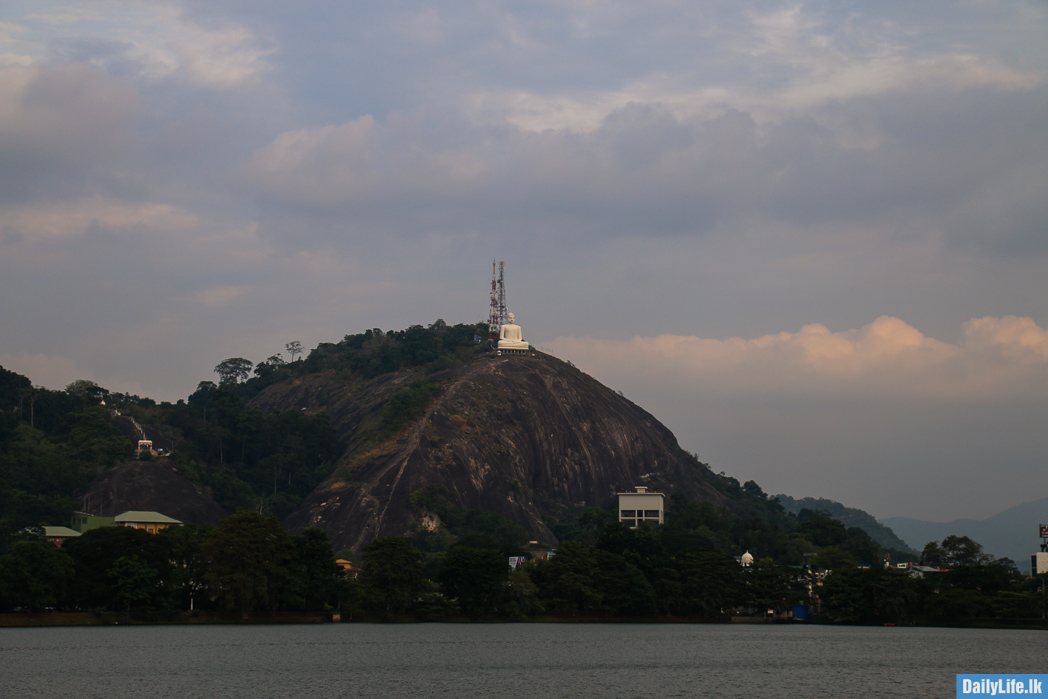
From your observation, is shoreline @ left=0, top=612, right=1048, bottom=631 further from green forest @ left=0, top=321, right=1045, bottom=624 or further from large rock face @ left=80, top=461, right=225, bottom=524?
large rock face @ left=80, top=461, right=225, bottom=524

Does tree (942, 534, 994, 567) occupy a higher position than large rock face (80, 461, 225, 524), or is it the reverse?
large rock face (80, 461, 225, 524)

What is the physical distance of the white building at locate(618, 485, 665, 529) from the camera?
184 metres

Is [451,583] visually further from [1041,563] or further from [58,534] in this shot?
[1041,563]

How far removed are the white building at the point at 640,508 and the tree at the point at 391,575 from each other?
83471 mm

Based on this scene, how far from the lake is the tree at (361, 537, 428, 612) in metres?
3.34

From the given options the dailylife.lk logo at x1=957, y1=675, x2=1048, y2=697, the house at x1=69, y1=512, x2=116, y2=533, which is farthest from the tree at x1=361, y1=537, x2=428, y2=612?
the house at x1=69, y1=512, x2=116, y2=533

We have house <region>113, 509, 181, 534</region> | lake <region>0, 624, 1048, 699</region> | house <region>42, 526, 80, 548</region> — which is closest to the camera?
lake <region>0, 624, 1048, 699</region>

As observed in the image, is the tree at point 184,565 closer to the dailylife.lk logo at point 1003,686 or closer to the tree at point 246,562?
the tree at point 246,562

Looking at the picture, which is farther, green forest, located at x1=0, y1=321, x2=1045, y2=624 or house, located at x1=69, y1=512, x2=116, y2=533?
house, located at x1=69, y1=512, x2=116, y2=533

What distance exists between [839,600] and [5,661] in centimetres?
7927

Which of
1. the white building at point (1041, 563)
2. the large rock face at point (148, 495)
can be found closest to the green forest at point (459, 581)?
the white building at point (1041, 563)

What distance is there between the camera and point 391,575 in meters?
102

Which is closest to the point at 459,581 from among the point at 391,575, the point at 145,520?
the point at 391,575

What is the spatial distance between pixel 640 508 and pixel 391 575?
88.4 m
